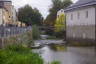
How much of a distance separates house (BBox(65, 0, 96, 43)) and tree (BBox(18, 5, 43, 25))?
154 ft

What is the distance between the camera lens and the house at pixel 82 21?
1966 inches

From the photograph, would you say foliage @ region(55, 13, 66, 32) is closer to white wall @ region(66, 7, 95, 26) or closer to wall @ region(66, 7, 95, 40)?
wall @ region(66, 7, 95, 40)

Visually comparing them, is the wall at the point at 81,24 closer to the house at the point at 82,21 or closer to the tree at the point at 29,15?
the house at the point at 82,21

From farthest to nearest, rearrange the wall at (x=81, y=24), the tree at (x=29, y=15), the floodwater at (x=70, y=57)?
1. the tree at (x=29, y=15)
2. the wall at (x=81, y=24)
3. the floodwater at (x=70, y=57)

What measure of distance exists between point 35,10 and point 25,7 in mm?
4039

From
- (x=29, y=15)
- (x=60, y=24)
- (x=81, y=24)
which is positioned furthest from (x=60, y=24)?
(x=81, y=24)

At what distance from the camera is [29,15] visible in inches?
4343

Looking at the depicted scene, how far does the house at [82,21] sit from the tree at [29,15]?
154 feet

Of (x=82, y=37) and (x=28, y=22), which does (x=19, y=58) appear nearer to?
(x=82, y=37)

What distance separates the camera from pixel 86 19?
5225 centimetres

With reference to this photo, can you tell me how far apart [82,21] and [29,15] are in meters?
57.2

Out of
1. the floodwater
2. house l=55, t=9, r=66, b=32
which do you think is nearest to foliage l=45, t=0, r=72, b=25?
house l=55, t=9, r=66, b=32

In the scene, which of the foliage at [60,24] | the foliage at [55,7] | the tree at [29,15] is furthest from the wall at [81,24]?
the tree at [29,15]

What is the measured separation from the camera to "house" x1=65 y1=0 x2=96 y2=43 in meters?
49.9
